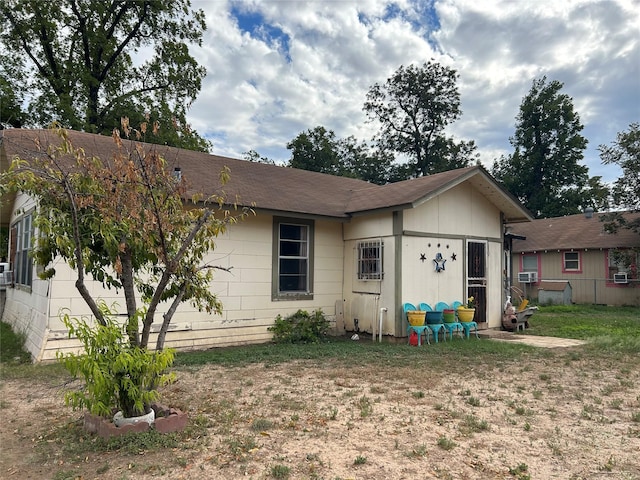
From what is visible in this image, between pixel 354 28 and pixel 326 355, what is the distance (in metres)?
9.39

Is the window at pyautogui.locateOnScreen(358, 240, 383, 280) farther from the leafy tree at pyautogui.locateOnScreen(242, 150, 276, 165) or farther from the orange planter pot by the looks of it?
the leafy tree at pyautogui.locateOnScreen(242, 150, 276, 165)

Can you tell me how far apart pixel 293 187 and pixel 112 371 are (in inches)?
310

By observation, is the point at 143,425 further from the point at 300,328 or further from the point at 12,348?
the point at 12,348

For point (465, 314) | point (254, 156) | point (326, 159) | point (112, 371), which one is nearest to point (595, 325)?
point (465, 314)

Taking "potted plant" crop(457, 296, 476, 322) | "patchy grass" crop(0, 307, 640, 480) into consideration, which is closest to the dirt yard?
"patchy grass" crop(0, 307, 640, 480)

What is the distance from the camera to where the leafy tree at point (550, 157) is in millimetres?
32812

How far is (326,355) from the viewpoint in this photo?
7.91m

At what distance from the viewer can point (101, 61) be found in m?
21.8

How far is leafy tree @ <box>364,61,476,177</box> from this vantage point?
33906 mm

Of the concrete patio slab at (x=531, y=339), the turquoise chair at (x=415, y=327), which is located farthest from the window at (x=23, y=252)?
the concrete patio slab at (x=531, y=339)

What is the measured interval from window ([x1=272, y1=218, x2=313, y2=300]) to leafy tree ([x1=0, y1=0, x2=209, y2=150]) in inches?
445

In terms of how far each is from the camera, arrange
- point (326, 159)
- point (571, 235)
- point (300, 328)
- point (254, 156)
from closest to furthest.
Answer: point (300, 328) < point (571, 235) < point (326, 159) < point (254, 156)

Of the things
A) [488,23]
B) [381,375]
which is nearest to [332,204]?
[381,375]

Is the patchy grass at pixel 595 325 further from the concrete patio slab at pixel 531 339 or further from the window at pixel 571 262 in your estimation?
the window at pixel 571 262
